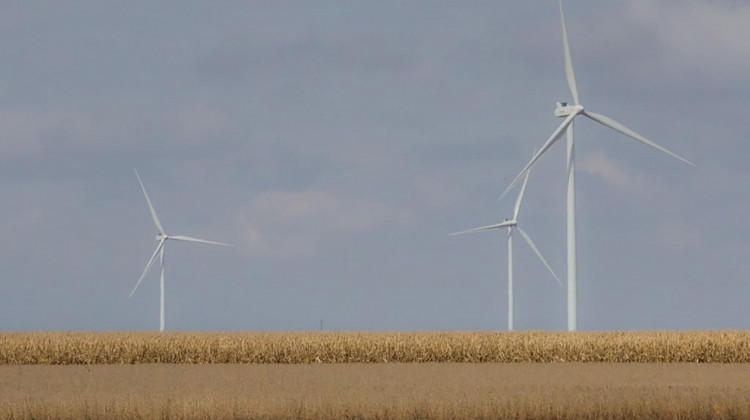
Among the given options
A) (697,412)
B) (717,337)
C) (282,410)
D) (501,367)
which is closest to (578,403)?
(697,412)

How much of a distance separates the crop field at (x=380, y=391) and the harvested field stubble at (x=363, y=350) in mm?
2004

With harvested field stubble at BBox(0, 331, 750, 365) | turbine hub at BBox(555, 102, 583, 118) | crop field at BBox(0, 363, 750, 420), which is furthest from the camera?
turbine hub at BBox(555, 102, 583, 118)

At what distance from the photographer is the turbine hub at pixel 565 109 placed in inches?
2076

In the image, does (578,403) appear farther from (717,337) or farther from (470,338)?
(717,337)

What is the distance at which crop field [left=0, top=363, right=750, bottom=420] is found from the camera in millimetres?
22766

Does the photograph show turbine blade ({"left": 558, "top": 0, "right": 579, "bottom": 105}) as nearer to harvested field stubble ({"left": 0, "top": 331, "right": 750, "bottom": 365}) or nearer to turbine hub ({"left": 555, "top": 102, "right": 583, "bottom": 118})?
turbine hub ({"left": 555, "top": 102, "right": 583, "bottom": 118})

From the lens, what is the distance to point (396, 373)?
3744 centimetres

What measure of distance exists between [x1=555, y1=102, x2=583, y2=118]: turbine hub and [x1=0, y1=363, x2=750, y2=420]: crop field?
1417cm

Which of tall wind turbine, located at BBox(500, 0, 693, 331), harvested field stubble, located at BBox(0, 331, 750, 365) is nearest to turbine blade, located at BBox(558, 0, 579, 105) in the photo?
tall wind turbine, located at BBox(500, 0, 693, 331)

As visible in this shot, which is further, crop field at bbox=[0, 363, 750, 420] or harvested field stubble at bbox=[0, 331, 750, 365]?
harvested field stubble at bbox=[0, 331, 750, 365]

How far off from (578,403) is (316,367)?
1859cm

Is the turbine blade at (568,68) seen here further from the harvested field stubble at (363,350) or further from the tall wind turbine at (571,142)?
the harvested field stubble at (363,350)

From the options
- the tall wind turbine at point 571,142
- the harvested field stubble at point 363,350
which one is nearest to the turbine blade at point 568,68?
the tall wind turbine at point 571,142

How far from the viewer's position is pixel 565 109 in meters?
53.2
